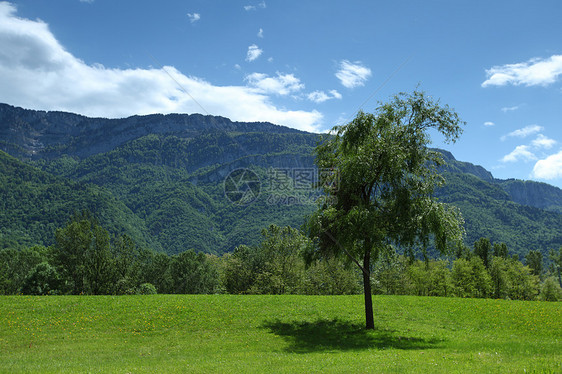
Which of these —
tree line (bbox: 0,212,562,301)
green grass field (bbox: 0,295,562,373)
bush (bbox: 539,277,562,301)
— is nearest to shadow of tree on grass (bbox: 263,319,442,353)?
green grass field (bbox: 0,295,562,373)

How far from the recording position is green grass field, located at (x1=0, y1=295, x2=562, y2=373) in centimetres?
1211

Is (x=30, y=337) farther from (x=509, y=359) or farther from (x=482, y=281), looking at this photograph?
(x=482, y=281)

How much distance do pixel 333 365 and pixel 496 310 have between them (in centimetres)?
1749

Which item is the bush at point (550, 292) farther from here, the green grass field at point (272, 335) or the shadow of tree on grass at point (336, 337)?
the shadow of tree on grass at point (336, 337)

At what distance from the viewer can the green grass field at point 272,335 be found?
1211 cm

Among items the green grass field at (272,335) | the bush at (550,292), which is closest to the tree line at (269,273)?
the bush at (550,292)

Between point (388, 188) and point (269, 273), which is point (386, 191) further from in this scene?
point (269, 273)

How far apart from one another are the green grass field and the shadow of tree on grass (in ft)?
0.17

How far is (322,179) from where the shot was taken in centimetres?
2047

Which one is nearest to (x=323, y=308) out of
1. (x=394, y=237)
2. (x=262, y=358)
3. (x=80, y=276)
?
(x=394, y=237)

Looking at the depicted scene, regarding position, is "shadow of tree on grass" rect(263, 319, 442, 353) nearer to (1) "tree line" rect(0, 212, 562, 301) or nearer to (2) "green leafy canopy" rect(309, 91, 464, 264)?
(2) "green leafy canopy" rect(309, 91, 464, 264)

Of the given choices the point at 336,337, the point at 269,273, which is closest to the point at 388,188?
the point at 336,337

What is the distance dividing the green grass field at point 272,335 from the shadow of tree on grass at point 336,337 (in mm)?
53

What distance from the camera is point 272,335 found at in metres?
18.2
